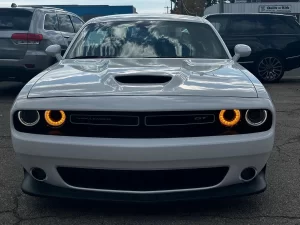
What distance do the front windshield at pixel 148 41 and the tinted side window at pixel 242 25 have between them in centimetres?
728

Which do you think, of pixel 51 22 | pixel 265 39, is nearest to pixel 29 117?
pixel 51 22

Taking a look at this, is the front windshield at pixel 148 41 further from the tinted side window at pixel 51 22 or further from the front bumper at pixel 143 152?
the tinted side window at pixel 51 22

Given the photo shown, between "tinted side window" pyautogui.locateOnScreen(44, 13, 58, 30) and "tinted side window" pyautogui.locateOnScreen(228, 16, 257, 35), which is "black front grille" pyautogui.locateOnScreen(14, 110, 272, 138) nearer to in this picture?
"tinted side window" pyautogui.locateOnScreen(44, 13, 58, 30)

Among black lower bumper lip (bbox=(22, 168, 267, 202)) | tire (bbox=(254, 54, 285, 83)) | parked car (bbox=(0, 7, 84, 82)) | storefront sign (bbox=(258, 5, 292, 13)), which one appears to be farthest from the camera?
storefront sign (bbox=(258, 5, 292, 13))

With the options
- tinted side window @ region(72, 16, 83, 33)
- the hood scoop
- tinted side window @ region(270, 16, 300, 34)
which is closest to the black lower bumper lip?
the hood scoop

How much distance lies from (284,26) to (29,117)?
405 inches

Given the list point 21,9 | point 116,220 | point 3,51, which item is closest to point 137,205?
point 116,220

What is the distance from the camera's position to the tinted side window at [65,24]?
10.9 m

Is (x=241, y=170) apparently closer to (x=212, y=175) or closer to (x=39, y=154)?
(x=212, y=175)

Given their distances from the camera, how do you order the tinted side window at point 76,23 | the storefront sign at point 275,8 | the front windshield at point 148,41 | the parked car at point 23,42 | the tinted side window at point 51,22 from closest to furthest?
the front windshield at point 148,41, the parked car at point 23,42, the tinted side window at point 51,22, the tinted side window at point 76,23, the storefront sign at point 275,8

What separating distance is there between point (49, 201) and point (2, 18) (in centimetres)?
629

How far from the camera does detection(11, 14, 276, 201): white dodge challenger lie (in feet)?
11.8

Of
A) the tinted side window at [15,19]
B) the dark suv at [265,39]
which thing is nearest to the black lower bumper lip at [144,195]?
the tinted side window at [15,19]

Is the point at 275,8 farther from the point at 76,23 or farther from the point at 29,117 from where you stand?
the point at 29,117
